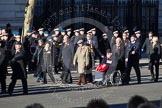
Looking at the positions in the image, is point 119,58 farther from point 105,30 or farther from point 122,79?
point 105,30

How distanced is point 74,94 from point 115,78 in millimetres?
2522

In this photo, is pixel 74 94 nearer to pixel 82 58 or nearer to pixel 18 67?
pixel 18 67

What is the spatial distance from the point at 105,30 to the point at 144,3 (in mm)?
5985

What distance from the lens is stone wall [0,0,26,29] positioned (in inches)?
1033

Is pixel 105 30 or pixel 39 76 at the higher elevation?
pixel 105 30

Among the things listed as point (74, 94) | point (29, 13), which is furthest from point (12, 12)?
point (74, 94)

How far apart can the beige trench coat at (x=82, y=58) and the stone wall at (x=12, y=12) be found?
10644mm

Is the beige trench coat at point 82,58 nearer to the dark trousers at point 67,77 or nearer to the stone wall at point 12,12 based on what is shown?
the dark trousers at point 67,77

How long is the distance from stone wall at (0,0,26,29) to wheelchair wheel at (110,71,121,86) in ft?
36.2

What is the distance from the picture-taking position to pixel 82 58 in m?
16.0

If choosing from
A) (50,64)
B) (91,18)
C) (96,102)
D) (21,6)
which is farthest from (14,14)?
(96,102)

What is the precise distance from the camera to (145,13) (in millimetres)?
27953

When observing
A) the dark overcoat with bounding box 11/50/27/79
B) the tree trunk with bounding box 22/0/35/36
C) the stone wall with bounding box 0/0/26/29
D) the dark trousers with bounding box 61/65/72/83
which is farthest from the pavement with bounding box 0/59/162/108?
the stone wall with bounding box 0/0/26/29

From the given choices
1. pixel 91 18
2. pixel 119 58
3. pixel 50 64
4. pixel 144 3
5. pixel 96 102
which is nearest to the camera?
pixel 96 102
